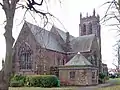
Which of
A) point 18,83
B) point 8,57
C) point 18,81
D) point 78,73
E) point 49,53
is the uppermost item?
point 49,53

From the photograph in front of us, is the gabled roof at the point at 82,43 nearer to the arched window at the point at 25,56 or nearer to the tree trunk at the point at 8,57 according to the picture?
the arched window at the point at 25,56

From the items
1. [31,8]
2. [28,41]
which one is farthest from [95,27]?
[31,8]

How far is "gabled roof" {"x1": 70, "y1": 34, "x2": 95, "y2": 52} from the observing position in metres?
47.3

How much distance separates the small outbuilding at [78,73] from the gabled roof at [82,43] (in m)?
8.78

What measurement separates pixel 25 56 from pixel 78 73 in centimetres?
1164

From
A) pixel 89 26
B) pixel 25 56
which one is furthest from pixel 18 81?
pixel 89 26

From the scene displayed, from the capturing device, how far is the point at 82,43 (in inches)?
1946

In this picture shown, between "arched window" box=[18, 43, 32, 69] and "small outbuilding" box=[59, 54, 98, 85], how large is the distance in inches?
280

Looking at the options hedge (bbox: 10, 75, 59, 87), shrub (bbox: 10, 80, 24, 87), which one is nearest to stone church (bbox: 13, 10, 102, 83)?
hedge (bbox: 10, 75, 59, 87)

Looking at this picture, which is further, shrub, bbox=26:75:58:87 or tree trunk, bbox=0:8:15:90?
shrub, bbox=26:75:58:87

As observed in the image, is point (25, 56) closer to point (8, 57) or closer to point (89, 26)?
point (89, 26)

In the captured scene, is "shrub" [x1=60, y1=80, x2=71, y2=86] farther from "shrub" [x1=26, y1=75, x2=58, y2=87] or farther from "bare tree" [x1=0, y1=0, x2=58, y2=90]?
"bare tree" [x1=0, y1=0, x2=58, y2=90]

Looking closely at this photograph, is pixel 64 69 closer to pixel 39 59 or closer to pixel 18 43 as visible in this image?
pixel 39 59

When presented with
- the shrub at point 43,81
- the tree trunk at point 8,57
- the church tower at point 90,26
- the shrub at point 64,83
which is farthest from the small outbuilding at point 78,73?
the tree trunk at point 8,57
